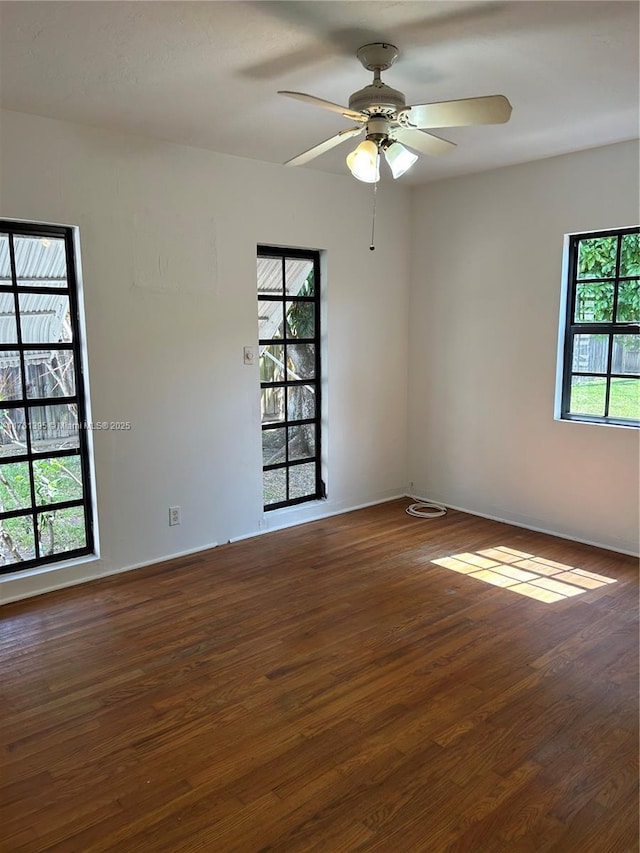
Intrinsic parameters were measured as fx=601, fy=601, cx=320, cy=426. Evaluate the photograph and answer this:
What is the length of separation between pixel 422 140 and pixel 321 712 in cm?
249

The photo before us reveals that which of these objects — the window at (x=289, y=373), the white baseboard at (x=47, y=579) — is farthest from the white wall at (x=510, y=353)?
the white baseboard at (x=47, y=579)

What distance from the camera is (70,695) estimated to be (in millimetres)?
2527

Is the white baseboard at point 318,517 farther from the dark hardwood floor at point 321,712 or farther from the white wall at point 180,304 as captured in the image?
the dark hardwood floor at point 321,712

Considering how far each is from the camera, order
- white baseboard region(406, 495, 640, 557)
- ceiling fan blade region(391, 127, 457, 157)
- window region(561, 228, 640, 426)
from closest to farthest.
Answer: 1. ceiling fan blade region(391, 127, 457, 157)
2. window region(561, 228, 640, 426)
3. white baseboard region(406, 495, 640, 557)

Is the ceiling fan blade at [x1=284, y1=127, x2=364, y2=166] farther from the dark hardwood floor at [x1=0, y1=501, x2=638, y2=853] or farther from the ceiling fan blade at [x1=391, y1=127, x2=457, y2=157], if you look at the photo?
the dark hardwood floor at [x1=0, y1=501, x2=638, y2=853]

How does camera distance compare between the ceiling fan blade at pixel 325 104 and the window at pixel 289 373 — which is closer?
the ceiling fan blade at pixel 325 104

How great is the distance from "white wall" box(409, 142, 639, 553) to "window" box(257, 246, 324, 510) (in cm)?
100

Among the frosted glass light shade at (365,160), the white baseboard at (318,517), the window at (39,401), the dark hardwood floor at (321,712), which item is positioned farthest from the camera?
the white baseboard at (318,517)

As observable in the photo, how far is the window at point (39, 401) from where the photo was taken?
3303mm

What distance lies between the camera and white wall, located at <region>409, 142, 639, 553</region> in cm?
396

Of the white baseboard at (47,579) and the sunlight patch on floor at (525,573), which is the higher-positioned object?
the white baseboard at (47,579)

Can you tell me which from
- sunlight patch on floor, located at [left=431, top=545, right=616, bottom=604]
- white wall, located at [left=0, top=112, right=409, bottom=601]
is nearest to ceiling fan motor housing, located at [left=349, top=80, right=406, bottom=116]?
white wall, located at [left=0, top=112, right=409, bottom=601]

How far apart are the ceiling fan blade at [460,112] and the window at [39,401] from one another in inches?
82.8

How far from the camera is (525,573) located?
3.69 m
